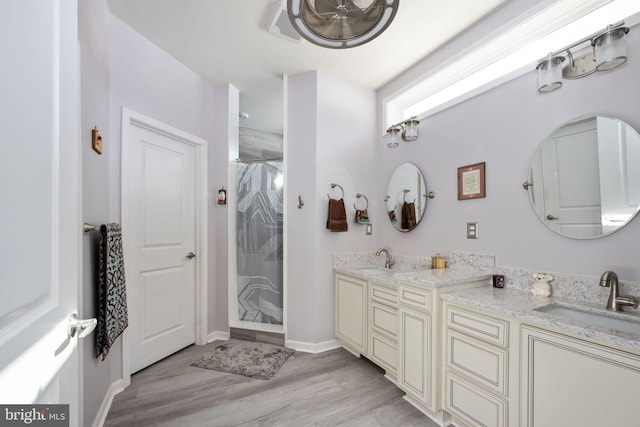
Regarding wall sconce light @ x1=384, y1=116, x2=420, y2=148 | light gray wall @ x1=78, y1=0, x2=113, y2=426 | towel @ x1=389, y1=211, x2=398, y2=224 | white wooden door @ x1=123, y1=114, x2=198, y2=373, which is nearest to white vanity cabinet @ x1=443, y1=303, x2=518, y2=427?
towel @ x1=389, y1=211, x2=398, y2=224

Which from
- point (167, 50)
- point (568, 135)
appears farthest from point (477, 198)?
point (167, 50)

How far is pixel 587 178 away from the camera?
4.86 feet

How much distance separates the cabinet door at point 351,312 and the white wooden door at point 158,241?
4.85 ft

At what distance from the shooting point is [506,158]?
1845mm

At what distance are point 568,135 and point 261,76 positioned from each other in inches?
101

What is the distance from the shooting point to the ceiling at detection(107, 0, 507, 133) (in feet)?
6.27

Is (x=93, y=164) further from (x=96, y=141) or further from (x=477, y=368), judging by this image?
(x=477, y=368)

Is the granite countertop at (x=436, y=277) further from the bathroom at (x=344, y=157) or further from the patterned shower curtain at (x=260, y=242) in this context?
the patterned shower curtain at (x=260, y=242)

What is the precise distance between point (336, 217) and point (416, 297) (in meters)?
1.11

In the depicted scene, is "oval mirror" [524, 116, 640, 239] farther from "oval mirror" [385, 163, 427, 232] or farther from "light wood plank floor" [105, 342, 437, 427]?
"light wood plank floor" [105, 342, 437, 427]

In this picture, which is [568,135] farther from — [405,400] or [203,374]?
[203,374]

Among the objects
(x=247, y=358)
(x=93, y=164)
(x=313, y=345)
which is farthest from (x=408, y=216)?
(x=93, y=164)

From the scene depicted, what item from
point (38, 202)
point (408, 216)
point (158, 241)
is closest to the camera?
point (38, 202)

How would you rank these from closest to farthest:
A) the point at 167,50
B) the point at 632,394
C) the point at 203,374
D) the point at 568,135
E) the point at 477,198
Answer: the point at 632,394 → the point at 568,135 → the point at 477,198 → the point at 203,374 → the point at 167,50
